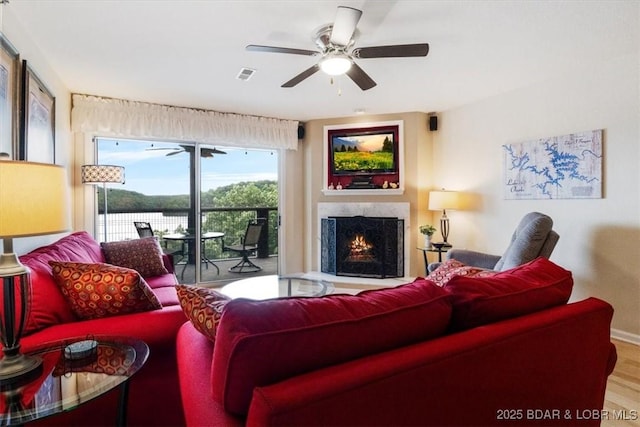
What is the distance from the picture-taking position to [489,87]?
3670 millimetres

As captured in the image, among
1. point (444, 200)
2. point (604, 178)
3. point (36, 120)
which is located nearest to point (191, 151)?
point (36, 120)

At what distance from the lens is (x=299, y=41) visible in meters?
2.62

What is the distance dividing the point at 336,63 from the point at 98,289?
6.42 ft

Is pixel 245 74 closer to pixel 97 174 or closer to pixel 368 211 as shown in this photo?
pixel 97 174

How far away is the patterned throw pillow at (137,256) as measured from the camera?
308cm

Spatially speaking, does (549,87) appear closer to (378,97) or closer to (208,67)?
(378,97)

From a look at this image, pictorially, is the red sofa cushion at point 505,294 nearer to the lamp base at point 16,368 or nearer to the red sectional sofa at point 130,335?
the red sectional sofa at point 130,335

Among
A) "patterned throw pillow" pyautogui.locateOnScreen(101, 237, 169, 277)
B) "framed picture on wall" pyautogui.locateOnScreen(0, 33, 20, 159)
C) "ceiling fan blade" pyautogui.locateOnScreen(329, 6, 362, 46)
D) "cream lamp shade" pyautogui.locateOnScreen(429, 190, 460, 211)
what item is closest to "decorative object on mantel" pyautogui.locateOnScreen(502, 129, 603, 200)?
"cream lamp shade" pyautogui.locateOnScreen(429, 190, 460, 211)

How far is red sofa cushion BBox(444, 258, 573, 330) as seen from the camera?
3.74 ft

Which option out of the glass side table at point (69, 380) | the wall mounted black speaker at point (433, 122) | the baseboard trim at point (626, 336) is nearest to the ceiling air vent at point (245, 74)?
the glass side table at point (69, 380)

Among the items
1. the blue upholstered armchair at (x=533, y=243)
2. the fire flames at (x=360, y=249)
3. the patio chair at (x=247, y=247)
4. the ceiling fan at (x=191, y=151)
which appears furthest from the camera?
the patio chair at (x=247, y=247)

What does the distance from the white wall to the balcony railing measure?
2.84m

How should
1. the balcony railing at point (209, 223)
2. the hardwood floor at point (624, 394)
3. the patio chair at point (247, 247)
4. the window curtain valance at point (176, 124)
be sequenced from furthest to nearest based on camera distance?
1. the patio chair at point (247, 247)
2. the balcony railing at point (209, 223)
3. the window curtain valance at point (176, 124)
4. the hardwood floor at point (624, 394)

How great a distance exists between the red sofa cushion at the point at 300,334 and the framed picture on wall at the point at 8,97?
194 centimetres
